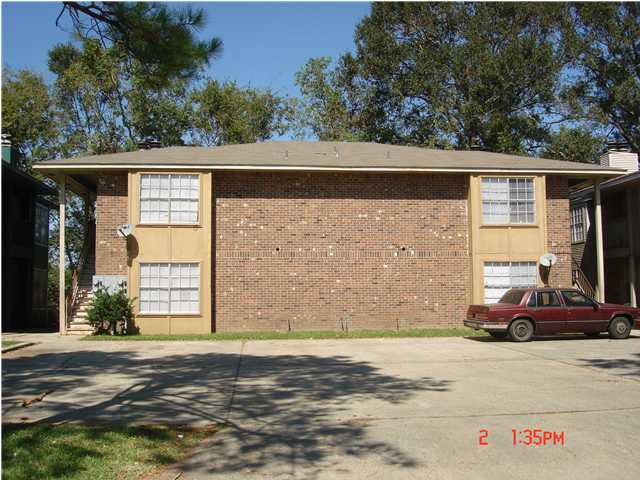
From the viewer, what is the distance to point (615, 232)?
26.2m

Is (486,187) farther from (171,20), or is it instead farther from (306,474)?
(306,474)

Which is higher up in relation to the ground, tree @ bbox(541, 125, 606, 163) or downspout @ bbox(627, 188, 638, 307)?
tree @ bbox(541, 125, 606, 163)

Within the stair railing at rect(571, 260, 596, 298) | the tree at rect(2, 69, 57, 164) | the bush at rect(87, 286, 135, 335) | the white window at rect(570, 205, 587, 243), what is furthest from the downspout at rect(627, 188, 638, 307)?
the tree at rect(2, 69, 57, 164)

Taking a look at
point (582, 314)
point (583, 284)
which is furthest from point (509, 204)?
point (582, 314)

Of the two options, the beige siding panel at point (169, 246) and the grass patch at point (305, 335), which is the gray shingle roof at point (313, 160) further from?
the grass patch at point (305, 335)

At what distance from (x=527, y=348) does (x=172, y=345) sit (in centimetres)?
884

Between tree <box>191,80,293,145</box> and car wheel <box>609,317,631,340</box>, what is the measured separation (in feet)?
90.6

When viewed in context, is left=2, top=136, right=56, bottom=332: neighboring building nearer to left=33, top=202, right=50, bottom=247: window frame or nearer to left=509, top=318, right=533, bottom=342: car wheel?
left=33, top=202, right=50, bottom=247: window frame

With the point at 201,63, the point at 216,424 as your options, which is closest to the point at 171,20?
the point at 201,63

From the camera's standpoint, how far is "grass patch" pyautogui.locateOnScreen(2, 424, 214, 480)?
225 inches

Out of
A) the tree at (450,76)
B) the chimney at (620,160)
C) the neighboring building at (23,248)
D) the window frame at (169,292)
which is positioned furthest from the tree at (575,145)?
the neighboring building at (23,248)

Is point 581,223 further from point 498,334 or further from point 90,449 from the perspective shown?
point 90,449

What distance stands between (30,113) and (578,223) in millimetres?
30702

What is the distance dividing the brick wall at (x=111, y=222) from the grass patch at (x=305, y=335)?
8.09 feet
